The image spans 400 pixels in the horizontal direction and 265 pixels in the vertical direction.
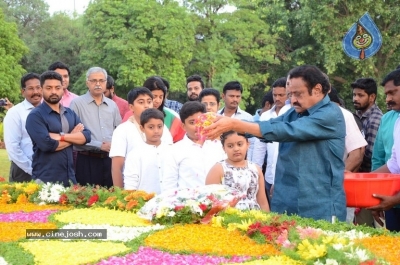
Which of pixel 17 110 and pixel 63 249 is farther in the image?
pixel 17 110

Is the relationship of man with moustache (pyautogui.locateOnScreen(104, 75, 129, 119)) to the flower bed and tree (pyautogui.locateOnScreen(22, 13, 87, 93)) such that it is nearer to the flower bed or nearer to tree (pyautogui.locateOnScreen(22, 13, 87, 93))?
the flower bed


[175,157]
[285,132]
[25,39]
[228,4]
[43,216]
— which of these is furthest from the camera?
[25,39]

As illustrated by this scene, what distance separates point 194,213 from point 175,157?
1.33m

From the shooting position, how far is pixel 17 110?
791 cm

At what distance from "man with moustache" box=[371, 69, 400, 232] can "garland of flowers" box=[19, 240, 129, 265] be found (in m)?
2.15

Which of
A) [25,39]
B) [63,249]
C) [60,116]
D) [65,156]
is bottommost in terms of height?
[63,249]

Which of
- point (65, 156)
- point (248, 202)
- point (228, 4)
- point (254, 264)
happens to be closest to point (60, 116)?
point (65, 156)

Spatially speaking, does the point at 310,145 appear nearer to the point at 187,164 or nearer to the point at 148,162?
the point at 187,164

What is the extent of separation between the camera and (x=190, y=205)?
4.90 metres

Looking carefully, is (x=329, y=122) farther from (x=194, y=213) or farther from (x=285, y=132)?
(x=194, y=213)

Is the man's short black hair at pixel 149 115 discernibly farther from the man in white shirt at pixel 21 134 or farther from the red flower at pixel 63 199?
the man in white shirt at pixel 21 134

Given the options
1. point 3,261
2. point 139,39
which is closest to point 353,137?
point 3,261

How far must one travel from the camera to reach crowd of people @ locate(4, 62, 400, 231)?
4.71 metres

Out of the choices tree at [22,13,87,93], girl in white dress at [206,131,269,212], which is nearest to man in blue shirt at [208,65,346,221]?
girl in white dress at [206,131,269,212]
